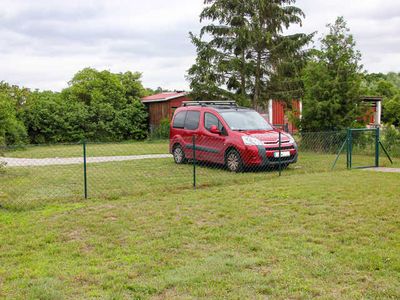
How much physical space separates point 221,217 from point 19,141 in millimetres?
17929

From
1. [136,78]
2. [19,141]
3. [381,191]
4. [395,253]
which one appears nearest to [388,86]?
[136,78]

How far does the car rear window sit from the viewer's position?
1344 centimetres

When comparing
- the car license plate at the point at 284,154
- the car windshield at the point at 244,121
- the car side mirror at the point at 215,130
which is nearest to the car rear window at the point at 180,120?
the car side mirror at the point at 215,130

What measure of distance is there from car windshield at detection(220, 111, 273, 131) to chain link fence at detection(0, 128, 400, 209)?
0.63 metres

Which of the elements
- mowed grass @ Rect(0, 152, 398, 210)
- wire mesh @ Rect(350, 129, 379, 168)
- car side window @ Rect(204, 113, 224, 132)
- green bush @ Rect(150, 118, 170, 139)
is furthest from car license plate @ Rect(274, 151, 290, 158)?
green bush @ Rect(150, 118, 170, 139)

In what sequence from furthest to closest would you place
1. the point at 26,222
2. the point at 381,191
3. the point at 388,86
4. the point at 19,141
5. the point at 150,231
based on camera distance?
the point at 388,86 → the point at 19,141 → the point at 381,191 → the point at 26,222 → the point at 150,231

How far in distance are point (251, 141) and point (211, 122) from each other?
5.25 feet

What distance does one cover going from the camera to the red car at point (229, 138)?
36.9ft

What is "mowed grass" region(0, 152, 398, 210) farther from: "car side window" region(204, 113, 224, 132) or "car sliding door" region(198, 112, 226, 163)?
"car side window" region(204, 113, 224, 132)

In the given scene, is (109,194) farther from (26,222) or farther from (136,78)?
(136,78)

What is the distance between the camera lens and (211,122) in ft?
40.6

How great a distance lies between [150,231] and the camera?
5852mm

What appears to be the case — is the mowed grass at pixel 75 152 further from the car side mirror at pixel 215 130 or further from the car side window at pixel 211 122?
the car side mirror at pixel 215 130

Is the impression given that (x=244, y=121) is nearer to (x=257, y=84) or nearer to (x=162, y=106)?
(x=257, y=84)
